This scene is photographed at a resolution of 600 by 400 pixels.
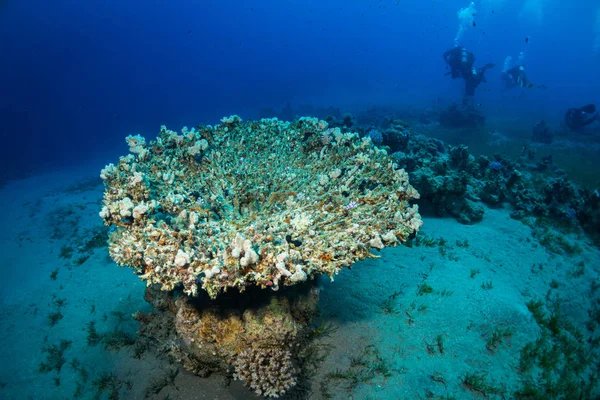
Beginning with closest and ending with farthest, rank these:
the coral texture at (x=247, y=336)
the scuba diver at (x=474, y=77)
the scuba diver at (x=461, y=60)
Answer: the coral texture at (x=247, y=336) → the scuba diver at (x=461, y=60) → the scuba diver at (x=474, y=77)

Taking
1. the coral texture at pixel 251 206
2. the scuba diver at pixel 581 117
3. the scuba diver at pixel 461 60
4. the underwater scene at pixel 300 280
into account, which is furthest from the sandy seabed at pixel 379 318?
the scuba diver at pixel 461 60

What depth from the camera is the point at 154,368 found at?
470 cm

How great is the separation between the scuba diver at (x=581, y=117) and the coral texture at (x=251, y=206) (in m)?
29.1

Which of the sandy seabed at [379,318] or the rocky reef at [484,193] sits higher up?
the rocky reef at [484,193]

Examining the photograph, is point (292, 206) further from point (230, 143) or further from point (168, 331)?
point (168, 331)

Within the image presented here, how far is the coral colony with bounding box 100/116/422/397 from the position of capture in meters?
2.93

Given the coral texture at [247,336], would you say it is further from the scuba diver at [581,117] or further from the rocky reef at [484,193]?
the scuba diver at [581,117]

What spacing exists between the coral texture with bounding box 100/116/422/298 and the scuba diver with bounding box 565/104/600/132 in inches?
1146

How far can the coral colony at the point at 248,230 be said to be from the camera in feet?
9.62

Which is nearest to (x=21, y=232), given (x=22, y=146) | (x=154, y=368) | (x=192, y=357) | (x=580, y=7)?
(x=154, y=368)

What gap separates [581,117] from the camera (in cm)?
2358

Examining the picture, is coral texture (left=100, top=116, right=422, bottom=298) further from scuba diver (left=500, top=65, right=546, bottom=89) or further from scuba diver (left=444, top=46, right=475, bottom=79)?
scuba diver (left=444, top=46, right=475, bottom=79)

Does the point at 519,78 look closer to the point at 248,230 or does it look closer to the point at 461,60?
the point at 461,60

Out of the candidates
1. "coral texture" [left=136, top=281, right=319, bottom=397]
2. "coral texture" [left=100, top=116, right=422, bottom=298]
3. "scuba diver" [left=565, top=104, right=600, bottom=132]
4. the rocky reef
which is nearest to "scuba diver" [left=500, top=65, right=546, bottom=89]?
"scuba diver" [left=565, top=104, right=600, bottom=132]
